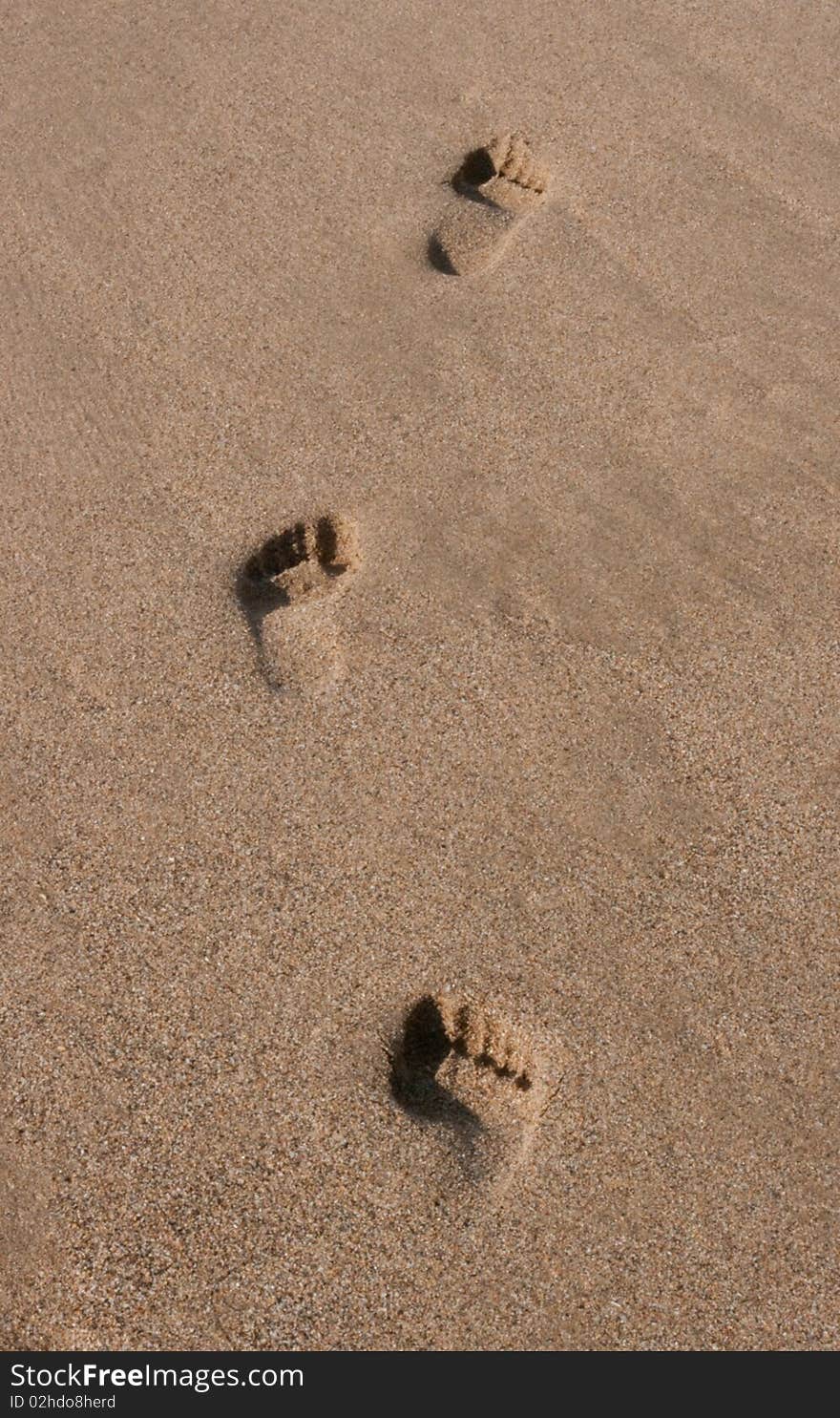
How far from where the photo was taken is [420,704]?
2152mm

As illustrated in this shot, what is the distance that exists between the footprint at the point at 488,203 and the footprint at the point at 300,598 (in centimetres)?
80

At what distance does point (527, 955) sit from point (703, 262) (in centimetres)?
170

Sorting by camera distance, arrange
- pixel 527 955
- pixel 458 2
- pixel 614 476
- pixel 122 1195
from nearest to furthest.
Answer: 1. pixel 122 1195
2. pixel 527 955
3. pixel 614 476
4. pixel 458 2

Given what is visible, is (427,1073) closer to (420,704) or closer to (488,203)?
(420,704)

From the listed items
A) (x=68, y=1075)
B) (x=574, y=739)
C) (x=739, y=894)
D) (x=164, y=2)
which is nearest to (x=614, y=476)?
(x=574, y=739)

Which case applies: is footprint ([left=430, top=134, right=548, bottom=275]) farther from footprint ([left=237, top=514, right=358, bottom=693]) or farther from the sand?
footprint ([left=237, top=514, right=358, bottom=693])

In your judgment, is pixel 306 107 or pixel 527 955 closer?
pixel 527 955

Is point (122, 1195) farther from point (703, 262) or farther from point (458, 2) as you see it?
point (458, 2)

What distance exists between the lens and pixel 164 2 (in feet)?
10.5

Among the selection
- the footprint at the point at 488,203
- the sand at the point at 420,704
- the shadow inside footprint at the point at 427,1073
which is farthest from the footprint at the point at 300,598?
the footprint at the point at 488,203

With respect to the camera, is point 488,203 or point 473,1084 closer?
point 473,1084

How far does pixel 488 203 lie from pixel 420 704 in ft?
4.54

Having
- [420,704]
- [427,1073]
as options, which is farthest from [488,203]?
[427,1073]

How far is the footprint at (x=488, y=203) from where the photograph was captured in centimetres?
269
